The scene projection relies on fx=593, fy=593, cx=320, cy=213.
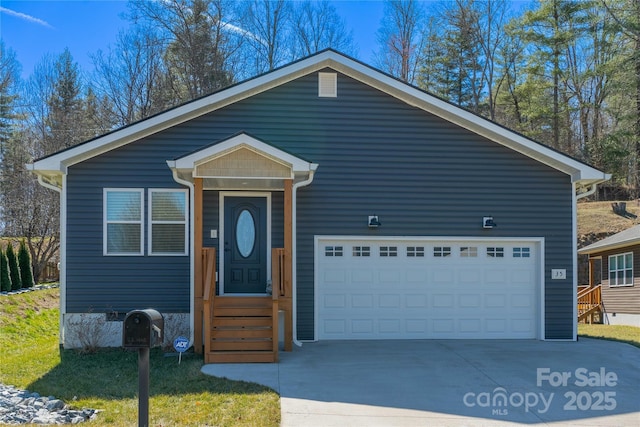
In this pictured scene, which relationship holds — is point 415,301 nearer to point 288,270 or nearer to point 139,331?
Result: point 288,270

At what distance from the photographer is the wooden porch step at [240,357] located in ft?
29.8

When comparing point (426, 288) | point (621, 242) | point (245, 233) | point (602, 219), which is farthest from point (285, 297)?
point (602, 219)

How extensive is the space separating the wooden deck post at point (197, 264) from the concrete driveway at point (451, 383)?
4.02ft

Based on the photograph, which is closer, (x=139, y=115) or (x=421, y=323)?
(x=421, y=323)

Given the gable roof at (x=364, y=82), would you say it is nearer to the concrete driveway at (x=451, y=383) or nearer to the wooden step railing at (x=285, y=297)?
the wooden step railing at (x=285, y=297)

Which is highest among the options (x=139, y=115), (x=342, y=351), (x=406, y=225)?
(x=139, y=115)

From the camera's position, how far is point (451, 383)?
25.7 feet

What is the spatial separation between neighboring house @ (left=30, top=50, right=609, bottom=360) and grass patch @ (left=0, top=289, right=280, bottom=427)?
1174 millimetres

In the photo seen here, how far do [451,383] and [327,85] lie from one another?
6284mm

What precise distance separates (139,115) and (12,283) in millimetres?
9953

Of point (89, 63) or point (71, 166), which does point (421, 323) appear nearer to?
point (71, 166)

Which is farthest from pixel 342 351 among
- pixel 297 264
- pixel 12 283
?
pixel 12 283

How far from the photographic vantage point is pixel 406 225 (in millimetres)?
11578

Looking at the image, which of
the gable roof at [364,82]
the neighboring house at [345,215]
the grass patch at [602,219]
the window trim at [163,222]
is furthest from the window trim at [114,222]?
the grass patch at [602,219]
